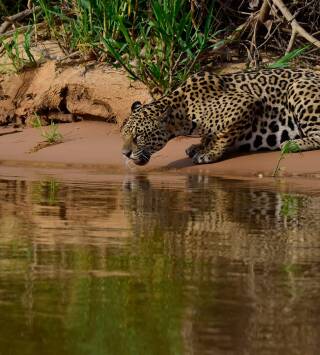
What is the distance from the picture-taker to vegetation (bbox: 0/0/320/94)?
1245 cm

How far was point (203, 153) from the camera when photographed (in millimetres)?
11344

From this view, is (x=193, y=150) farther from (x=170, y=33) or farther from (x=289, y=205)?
(x=289, y=205)

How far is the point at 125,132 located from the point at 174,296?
6.80m

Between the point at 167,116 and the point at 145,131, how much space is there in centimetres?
32

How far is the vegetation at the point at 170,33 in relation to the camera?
1245 cm

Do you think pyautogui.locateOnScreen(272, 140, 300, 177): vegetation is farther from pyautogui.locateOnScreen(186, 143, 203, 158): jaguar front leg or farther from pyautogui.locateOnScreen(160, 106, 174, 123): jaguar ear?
pyautogui.locateOnScreen(160, 106, 174, 123): jaguar ear

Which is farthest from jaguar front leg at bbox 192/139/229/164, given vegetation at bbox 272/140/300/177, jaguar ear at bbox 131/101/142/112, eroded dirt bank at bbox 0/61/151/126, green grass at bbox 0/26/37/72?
green grass at bbox 0/26/37/72

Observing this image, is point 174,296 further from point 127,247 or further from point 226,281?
point 127,247

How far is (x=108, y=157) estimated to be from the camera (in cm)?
1170

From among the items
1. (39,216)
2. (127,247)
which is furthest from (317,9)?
(127,247)

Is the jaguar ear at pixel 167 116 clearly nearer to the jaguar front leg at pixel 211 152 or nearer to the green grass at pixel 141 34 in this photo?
the jaguar front leg at pixel 211 152

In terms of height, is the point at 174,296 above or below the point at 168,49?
below

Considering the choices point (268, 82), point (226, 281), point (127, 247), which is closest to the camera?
point (226, 281)

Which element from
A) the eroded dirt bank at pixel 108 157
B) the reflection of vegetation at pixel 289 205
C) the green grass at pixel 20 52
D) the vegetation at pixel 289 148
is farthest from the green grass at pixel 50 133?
the reflection of vegetation at pixel 289 205
